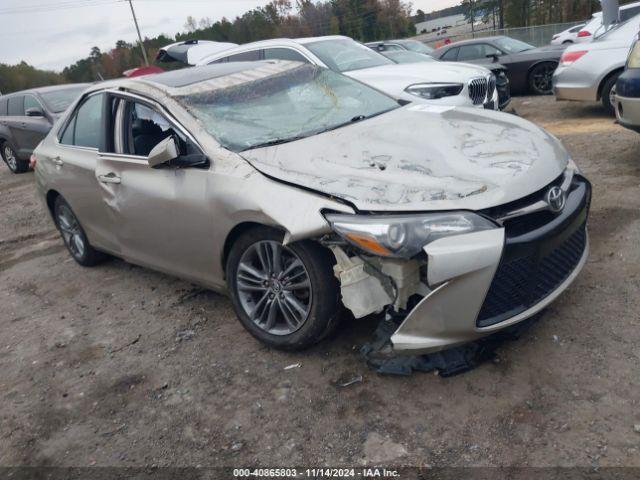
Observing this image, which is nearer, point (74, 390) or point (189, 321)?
point (74, 390)

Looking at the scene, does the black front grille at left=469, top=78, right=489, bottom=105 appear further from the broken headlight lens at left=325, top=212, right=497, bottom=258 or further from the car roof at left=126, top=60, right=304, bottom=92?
the broken headlight lens at left=325, top=212, right=497, bottom=258

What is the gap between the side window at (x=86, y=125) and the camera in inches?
172

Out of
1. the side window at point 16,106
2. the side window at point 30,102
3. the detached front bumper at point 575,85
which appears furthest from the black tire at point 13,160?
the detached front bumper at point 575,85

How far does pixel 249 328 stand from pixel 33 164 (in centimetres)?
346

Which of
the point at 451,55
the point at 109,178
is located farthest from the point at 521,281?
the point at 451,55

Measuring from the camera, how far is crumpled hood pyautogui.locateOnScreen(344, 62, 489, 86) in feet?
23.9

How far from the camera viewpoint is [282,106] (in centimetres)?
382

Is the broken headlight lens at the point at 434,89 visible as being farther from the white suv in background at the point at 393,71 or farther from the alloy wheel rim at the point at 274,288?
the alloy wheel rim at the point at 274,288

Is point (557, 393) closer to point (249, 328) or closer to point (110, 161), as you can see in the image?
point (249, 328)

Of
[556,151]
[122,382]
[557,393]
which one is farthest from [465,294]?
[122,382]

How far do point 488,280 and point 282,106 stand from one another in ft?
6.53

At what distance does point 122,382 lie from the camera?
334cm

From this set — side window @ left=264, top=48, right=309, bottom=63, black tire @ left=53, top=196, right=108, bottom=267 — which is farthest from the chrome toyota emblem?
side window @ left=264, top=48, right=309, bottom=63

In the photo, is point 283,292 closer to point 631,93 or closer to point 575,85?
point 631,93
